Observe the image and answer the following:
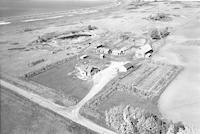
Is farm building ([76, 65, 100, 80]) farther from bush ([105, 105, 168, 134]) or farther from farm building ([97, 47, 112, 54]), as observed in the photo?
bush ([105, 105, 168, 134])

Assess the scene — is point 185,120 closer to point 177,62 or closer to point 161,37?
point 177,62

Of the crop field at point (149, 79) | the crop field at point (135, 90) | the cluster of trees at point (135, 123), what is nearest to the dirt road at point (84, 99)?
the crop field at point (135, 90)

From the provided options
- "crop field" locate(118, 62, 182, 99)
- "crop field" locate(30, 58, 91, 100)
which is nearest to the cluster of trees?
"crop field" locate(118, 62, 182, 99)

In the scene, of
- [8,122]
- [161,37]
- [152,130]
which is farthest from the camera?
[161,37]

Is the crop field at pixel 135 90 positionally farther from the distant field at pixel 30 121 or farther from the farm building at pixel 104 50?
the farm building at pixel 104 50

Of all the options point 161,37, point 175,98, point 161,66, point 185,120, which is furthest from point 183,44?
point 185,120
